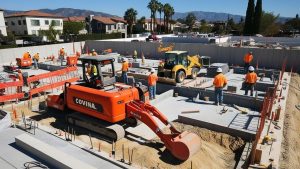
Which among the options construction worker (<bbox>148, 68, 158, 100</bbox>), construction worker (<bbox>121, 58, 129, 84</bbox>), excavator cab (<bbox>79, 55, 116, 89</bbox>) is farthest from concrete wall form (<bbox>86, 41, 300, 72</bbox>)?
excavator cab (<bbox>79, 55, 116, 89</bbox>)

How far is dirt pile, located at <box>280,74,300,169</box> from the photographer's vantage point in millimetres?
6608

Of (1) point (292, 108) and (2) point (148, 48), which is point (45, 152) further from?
(2) point (148, 48)

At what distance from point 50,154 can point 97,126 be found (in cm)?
244

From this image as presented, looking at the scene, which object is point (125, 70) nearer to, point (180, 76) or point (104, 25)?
point (180, 76)

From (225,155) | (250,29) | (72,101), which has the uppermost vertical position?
(250,29)

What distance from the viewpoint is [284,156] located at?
267 inches

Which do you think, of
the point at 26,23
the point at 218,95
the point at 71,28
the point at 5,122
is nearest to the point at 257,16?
the point at 71,28

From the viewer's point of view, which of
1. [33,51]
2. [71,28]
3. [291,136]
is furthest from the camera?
[71,28]

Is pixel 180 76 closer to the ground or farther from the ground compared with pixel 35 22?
closer to the ground

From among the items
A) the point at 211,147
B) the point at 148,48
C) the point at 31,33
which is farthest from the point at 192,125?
the point at 31,33

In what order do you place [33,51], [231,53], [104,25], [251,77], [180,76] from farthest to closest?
[104,25], [33,51], [231,53], [180,76], [251,77]

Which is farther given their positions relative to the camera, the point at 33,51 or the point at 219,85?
the point at 33,51

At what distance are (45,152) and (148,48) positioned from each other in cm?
2041

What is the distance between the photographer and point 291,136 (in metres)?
8.01
